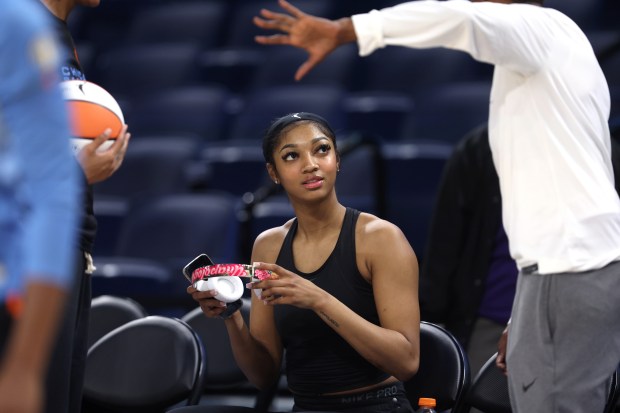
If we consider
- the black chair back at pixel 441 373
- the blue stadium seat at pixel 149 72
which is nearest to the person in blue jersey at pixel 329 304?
the black chair back at pixel 441 373

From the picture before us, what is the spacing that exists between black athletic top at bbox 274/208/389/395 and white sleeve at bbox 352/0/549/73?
0.67m

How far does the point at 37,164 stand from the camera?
1497 mm

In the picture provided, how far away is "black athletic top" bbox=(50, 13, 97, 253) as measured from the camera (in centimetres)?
250

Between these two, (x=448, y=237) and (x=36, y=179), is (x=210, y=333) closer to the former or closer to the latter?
(x=448, y=237)

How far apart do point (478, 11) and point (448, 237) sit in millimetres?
1687

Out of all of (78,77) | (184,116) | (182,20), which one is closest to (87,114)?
(78,77)

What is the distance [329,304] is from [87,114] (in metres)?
0.80

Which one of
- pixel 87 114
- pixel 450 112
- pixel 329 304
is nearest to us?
pixel 87 114

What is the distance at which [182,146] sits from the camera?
6727 mm

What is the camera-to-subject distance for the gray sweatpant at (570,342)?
8.38 ft

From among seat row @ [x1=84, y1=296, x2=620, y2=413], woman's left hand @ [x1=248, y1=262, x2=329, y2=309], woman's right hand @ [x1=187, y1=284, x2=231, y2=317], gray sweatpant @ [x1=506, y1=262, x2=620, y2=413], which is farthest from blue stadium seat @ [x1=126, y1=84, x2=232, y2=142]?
gray sweatpant @ [x1=506, y1=262, x2=620, y2=413]

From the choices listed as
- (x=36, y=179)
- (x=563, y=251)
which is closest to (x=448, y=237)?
(x=563, y=251)

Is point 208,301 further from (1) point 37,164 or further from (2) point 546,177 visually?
(1) point 37,164

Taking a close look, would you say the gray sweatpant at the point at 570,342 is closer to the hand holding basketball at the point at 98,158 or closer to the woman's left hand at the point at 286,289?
the woman's left hand at the point at 286,289
